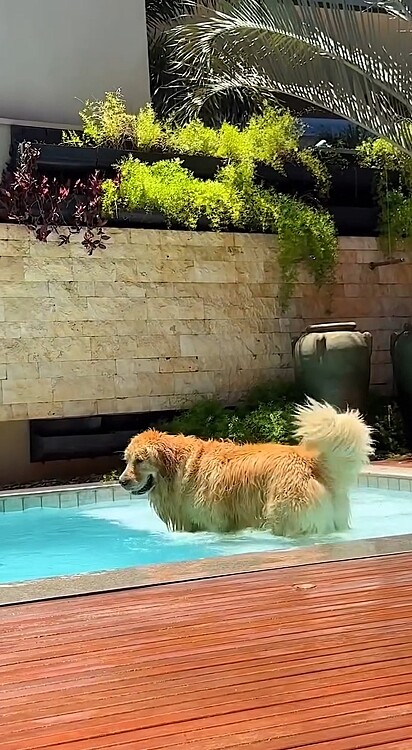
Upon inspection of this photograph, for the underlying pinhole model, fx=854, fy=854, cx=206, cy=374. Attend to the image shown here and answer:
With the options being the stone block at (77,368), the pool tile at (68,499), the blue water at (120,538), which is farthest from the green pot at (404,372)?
the pool tile at (68,499)

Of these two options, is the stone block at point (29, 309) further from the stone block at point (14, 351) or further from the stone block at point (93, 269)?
the stone block at point (93, 269)

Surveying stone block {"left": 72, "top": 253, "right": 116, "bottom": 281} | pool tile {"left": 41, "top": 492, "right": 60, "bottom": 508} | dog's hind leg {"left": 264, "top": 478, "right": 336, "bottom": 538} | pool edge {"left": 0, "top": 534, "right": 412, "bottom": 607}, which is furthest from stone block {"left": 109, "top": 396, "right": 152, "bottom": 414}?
pool edge {"left": 0, "top": 534, "right": 412, "bottom": 607}

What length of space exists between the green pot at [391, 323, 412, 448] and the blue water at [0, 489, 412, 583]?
2.51m

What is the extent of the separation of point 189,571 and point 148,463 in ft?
5.64

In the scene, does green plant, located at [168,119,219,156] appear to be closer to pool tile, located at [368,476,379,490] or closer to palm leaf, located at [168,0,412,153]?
palm leaf, located at [168,0,412,153]

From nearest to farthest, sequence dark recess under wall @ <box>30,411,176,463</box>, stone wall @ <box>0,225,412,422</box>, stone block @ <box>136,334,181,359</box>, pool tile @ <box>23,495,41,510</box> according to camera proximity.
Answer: pool tile @ <box>23,495,41,510</box> < stone wall @ <box>0,225,412,422</box> < dark recess under wall @ <box>30,411,176,463</box> < stone block @ <box>136,334,181,359</box>

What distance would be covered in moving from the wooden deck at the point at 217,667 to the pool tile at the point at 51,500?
4.00 m

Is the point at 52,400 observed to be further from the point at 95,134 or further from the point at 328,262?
the point at 328,262

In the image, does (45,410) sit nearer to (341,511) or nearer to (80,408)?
(80,408)

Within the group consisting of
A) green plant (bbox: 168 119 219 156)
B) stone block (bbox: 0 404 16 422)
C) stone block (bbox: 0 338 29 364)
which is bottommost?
stone block (bbox: 0 404 16 422)

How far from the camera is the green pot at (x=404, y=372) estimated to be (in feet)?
30.6

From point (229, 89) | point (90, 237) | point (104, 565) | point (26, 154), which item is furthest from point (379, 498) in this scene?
point (229, 89)

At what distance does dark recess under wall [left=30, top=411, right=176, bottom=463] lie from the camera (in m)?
8.82

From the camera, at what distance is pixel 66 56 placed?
33.1ft
